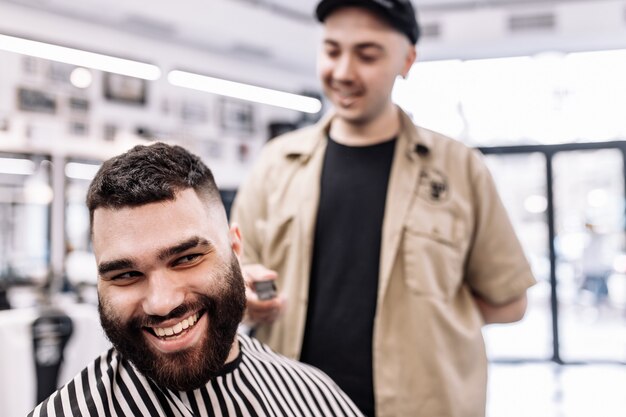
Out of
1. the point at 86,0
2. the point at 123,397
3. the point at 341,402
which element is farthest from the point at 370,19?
the point at 86,0

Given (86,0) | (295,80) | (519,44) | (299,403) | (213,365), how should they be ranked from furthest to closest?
(295,80) < (519,44) < (86,0) < (299,403) < (213,365)

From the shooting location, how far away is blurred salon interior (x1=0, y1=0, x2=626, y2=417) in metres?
5.00

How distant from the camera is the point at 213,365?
1069 mm

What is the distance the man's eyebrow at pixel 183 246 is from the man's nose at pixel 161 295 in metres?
0.03

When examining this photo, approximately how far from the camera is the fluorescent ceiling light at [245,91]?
632 centimetres

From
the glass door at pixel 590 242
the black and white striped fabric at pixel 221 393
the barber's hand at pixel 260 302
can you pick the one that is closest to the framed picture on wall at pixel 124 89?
the glass door at pixel 590 242

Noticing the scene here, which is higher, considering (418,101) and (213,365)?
(418,101)

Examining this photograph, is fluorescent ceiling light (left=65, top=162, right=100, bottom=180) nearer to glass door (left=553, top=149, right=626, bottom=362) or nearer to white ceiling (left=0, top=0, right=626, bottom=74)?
white ceiling (left=0, top=0, right=626, bottom=74)

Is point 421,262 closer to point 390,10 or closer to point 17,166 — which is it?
point 390,10

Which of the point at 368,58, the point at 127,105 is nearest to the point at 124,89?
the point at 127,105

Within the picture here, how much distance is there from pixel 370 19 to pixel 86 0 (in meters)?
4.16

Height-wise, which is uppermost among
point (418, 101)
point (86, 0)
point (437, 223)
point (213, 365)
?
point (86, 0)

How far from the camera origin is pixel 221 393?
1.19 metres

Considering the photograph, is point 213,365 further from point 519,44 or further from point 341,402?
point 519,44
